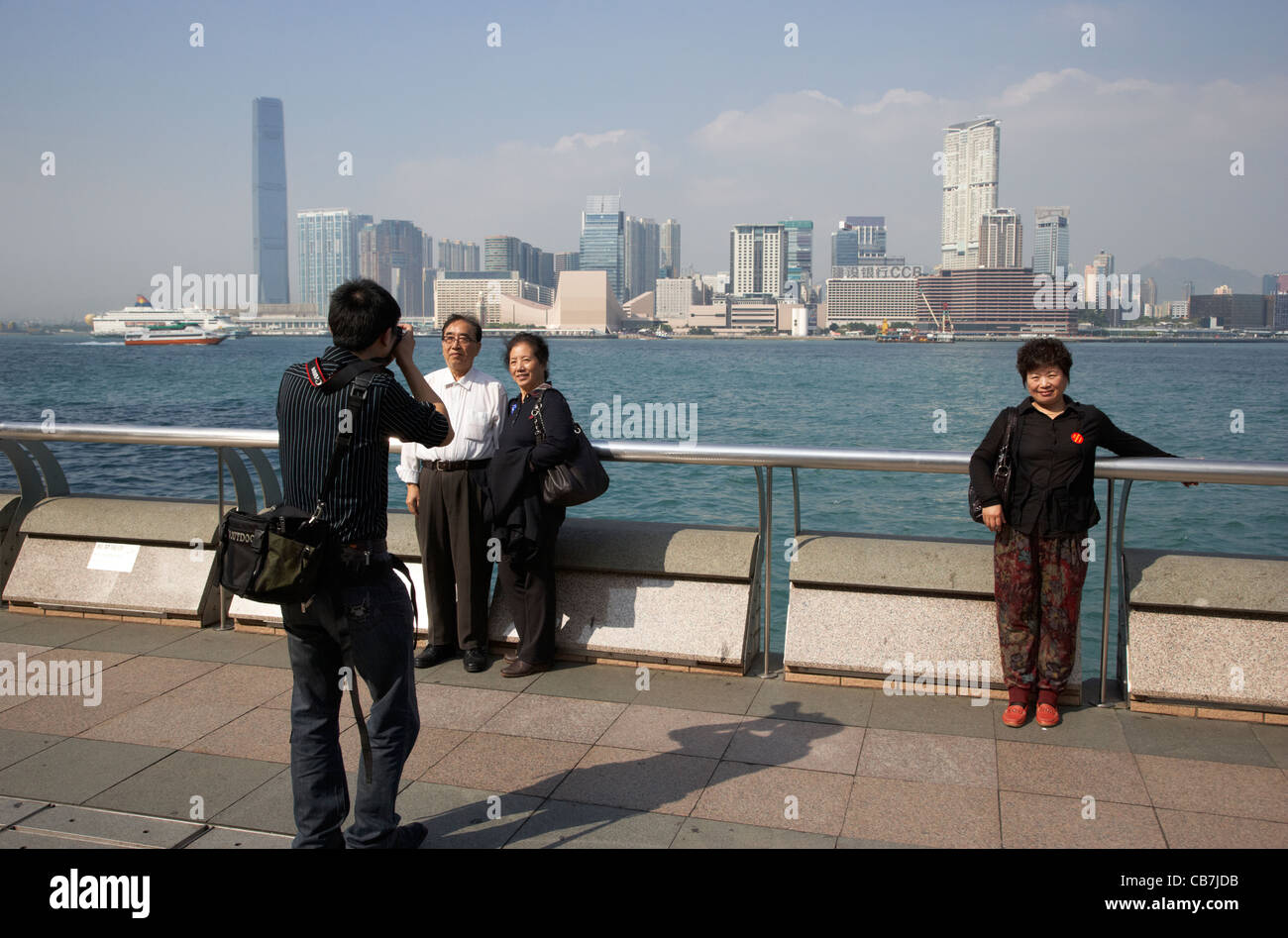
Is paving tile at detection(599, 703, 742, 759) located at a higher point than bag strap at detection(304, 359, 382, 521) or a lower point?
lower

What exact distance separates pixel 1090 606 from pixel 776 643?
4.16 metres

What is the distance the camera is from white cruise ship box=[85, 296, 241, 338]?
130m

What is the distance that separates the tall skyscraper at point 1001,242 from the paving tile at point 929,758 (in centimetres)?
15047

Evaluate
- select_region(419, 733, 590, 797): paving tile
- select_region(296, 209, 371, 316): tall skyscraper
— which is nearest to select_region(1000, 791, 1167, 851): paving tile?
select_region(419, 733, 590, 797): paving tile

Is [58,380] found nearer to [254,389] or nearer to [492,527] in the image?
[254,389]

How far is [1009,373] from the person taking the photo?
76.4 meters

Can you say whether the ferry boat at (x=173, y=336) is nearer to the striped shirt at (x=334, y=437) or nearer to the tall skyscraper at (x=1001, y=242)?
the tall skyscraper at (x=1001, y=242)

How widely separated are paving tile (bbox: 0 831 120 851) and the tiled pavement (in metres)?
0.01

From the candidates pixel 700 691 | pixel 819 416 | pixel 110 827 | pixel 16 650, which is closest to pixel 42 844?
pixel 110 827

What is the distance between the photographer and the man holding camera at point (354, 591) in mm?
3092

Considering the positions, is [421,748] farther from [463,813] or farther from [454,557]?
[454,557]

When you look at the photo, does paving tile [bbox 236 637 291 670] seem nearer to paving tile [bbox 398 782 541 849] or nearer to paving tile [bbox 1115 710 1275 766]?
paving tile [bbox 398 782 541 849]

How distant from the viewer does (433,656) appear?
5.23 metres

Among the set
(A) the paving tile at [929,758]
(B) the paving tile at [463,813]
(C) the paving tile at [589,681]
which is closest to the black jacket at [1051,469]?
(A) the paving tile at [929,758]
